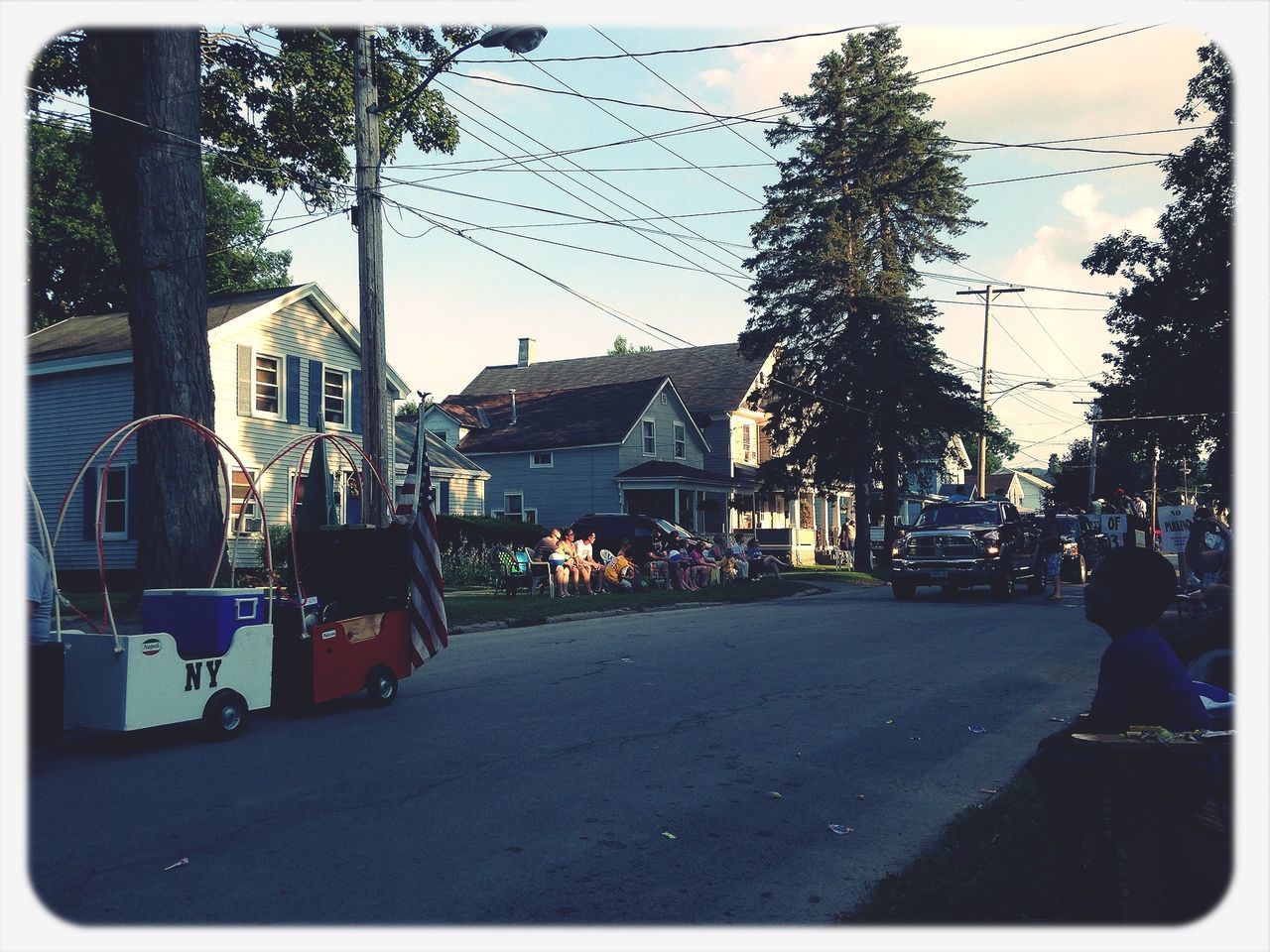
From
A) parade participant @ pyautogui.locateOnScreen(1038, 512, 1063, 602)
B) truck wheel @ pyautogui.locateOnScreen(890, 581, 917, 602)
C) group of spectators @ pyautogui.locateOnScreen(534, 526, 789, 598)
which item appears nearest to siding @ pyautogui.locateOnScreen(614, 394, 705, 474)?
group of spectators @ pyautogui.locateOnScreen(534, 526, 789, 598)

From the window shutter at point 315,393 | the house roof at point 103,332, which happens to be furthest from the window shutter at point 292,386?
the house roof at point 103,332

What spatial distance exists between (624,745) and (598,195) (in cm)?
1830

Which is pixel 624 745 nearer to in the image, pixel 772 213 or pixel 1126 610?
pixel 1126 610

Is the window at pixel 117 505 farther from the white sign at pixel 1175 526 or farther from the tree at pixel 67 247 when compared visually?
the white sign at pixel 1175 526

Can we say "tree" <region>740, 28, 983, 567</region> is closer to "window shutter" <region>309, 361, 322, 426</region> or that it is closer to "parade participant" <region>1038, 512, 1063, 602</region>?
"parade participant" <region>1038, 512, 1063, 602</region>

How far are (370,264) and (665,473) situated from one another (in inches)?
1166

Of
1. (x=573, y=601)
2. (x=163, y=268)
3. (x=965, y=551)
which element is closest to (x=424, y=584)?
(x=163, y=268)

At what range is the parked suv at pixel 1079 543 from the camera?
2861 centimetres

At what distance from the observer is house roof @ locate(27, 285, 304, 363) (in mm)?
28766

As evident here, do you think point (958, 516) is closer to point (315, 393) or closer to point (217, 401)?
point (315, 393)

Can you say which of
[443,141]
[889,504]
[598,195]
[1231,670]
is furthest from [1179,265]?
[1231,670]

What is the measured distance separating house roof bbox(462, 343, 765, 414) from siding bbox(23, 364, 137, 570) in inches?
1008

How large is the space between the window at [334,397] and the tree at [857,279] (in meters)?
16.9

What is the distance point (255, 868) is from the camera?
5.11m
